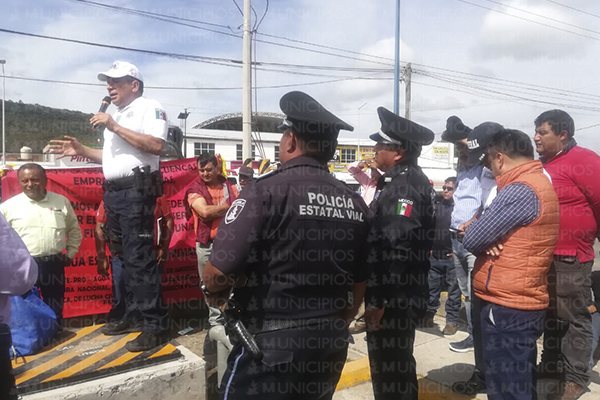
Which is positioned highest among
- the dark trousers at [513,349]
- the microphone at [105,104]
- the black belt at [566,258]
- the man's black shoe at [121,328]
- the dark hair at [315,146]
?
the microphone at [105,104]

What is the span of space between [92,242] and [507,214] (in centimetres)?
420

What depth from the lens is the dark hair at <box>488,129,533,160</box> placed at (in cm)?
271

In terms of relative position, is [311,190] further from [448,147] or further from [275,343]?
[448,147]

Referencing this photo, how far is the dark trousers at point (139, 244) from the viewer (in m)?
3.31

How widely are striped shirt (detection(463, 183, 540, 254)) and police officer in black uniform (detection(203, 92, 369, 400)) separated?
3.24ft

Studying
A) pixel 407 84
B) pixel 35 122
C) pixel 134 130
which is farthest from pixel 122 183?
pixel 35 122

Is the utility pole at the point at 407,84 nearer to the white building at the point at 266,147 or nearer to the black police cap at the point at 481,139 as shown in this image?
the white building at the point at 266,147

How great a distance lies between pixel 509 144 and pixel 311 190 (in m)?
1.47

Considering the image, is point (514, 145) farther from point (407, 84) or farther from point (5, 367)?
point (407, 84)

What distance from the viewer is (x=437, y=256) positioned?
579cm

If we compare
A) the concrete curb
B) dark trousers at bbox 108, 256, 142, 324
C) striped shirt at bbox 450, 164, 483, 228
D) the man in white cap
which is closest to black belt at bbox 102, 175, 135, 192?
the man in white cap

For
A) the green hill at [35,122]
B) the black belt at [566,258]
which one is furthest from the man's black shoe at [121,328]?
the green hill at [35,122]

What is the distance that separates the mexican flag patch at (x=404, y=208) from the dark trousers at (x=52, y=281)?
3165mm

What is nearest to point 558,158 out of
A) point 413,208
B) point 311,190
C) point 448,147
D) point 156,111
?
point 413,208
